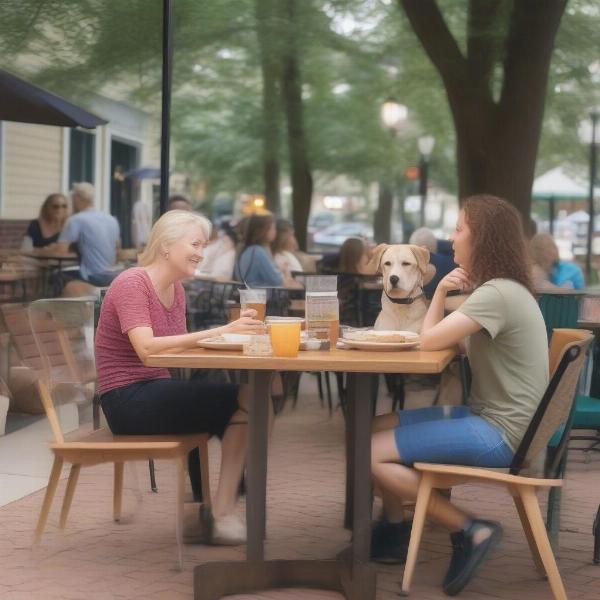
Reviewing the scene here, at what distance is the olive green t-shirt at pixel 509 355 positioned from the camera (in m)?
4.52

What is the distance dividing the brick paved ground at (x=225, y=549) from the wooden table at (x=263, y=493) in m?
0.07

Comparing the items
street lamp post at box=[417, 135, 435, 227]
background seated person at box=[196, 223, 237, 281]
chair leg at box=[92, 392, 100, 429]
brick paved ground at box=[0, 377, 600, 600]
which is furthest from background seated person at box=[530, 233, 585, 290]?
street lamp post at box=[417, 135, 435, 227]

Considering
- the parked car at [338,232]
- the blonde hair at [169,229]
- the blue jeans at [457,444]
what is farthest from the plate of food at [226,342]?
the parked car at [338,232]

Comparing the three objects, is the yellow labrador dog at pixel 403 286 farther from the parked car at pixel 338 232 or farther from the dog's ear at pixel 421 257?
the parked car at pixel 338 232

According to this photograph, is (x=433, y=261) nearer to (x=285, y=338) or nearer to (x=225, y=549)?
(x=225, y=549)

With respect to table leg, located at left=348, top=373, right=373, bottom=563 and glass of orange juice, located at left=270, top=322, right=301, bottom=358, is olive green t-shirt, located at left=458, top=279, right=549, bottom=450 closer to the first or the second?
table leg, located at left=348, top=373, right=373, bottom=563

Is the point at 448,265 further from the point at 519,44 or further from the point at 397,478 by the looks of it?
the point at 397,478

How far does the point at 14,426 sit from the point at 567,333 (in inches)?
152

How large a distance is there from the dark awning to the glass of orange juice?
4178 mm

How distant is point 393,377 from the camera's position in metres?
7.70

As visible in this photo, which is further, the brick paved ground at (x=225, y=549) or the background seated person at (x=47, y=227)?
the background seated person at (x=47, y=227)

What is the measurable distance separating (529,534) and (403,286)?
57.9 inches

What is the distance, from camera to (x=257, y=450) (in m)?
4.55

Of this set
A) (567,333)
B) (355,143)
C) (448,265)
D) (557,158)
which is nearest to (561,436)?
(567,333)
